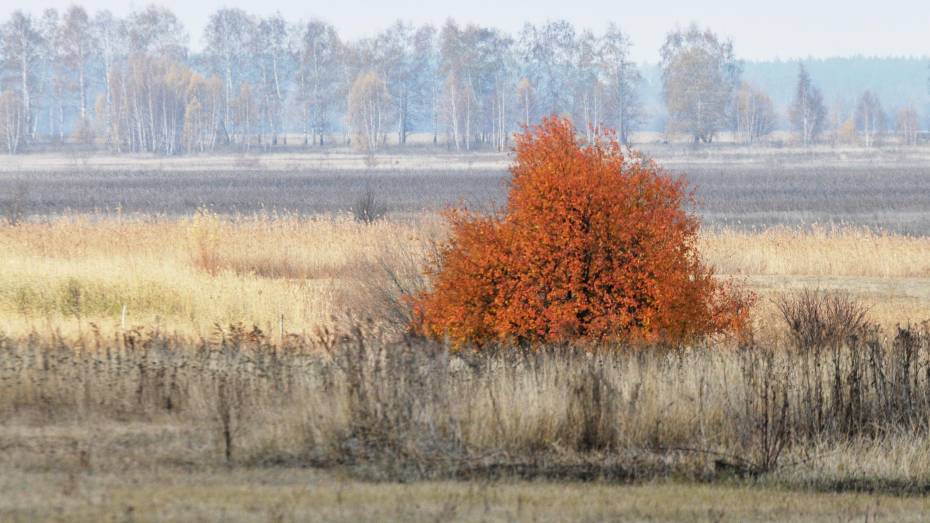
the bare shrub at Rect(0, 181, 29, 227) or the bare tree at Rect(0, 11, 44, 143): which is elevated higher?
the bare tree at Rect(0, 11, 44, 143)

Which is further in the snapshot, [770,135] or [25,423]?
[770,135]

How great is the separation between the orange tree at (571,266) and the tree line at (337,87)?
10377cm

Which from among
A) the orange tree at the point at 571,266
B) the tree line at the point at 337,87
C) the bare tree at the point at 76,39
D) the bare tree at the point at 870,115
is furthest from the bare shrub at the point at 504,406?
the bare tree at the point at 870,115

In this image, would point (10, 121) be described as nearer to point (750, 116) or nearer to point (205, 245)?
point (750, 116)

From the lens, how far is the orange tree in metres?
17.2

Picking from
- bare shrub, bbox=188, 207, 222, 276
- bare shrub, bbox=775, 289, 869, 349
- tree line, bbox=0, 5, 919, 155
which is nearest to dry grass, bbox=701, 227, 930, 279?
bare shrub, bbox=775, 289, 869, 349

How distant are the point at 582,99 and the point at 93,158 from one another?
5055cm

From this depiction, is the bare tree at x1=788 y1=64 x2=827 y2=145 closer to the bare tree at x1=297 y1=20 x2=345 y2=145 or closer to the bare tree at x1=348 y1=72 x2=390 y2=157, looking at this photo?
the bare tree at x1=348 y1=72 x2=390 y2=157

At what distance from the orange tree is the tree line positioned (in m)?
104

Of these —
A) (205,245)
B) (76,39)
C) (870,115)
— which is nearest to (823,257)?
(205,245)

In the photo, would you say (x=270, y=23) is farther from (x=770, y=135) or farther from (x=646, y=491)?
(x=646, y=491)

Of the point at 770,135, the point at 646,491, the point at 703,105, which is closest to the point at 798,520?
the point at 646,491

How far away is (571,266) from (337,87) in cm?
13794

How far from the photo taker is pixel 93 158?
399ft
